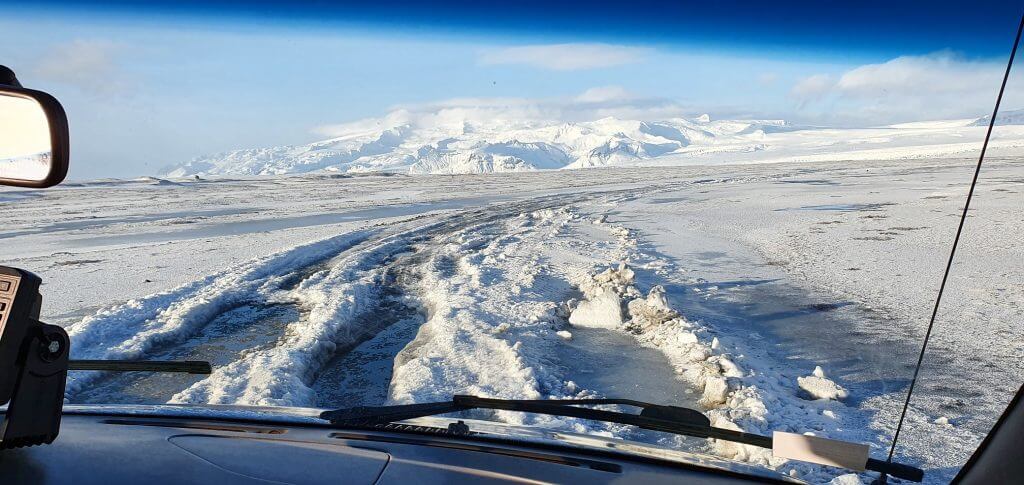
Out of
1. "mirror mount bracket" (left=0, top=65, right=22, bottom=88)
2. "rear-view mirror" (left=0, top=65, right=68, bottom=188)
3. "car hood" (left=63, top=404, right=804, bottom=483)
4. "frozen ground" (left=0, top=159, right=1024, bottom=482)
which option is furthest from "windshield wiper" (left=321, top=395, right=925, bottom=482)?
"mirror mount bracket" (left=0, top=65, right=22, bottom=88)

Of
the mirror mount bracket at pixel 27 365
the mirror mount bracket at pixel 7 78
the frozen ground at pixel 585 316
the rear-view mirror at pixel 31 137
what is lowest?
the frozen ground at pixel 585 316

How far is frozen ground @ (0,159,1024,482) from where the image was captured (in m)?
4.52

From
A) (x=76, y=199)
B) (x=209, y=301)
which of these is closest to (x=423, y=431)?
(x=209, y=301)

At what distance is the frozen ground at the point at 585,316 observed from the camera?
4.52 metres

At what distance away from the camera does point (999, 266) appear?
8.70 m

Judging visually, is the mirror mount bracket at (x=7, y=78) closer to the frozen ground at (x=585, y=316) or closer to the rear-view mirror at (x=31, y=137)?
the rear-view mirror at (x=31, y=137)

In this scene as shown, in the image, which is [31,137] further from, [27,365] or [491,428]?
[491,428]

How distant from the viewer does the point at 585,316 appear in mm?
6656

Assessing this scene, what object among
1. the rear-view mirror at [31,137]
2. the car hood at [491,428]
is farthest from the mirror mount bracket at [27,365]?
the car hood at [491,428]

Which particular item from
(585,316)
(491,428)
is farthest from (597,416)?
(585,316)

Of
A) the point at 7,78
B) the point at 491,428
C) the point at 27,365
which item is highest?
the point at 7,78

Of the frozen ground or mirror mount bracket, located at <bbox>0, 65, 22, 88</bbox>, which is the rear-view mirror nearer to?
mirror mount bracket, located at <bbox>0, 65, 22, 88</bbox>

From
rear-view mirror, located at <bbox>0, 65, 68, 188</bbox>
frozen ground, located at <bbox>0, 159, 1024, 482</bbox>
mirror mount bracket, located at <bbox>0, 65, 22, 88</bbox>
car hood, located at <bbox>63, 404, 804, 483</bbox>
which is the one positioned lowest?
frozen ground, located at <bbox>0, 159, 1024, 482</bbox>

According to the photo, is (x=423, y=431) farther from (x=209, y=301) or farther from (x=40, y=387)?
(x=209, y=301)
